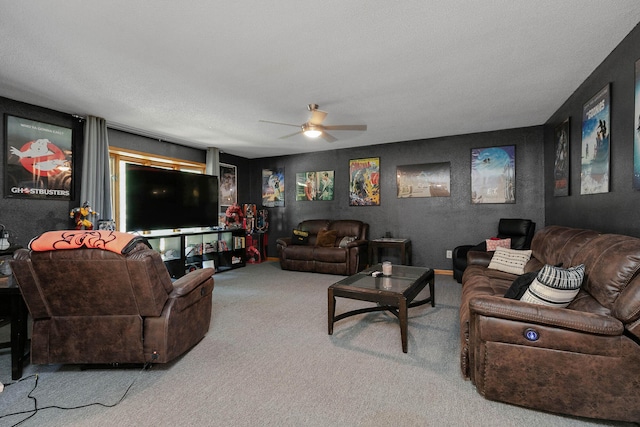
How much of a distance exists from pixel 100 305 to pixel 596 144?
4.22 m

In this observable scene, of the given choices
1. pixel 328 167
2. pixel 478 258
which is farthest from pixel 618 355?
pixel 328 167

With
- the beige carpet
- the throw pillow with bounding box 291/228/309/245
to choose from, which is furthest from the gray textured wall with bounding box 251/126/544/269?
the beige carpet

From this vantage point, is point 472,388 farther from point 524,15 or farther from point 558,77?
point 558,77

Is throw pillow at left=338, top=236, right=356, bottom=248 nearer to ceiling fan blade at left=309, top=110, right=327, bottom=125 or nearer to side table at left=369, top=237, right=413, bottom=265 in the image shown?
side table at left=369, top=237, right=413, bottom=265

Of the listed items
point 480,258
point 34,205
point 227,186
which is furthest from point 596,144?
point 34,205

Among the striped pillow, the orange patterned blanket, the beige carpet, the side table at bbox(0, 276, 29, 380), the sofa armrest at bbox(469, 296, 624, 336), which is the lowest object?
the beige carpet

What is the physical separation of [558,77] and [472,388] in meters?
2.95

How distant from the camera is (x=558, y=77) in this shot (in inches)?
114

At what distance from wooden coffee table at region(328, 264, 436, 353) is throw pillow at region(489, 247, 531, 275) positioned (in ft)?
2.60

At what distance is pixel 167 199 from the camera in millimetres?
4883

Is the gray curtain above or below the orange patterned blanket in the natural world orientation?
above

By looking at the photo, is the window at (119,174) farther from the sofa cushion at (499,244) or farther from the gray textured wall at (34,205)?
the sofa cushion at (499,244)

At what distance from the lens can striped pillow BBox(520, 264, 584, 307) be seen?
1.73m

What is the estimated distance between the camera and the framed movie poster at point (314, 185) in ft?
20.6
